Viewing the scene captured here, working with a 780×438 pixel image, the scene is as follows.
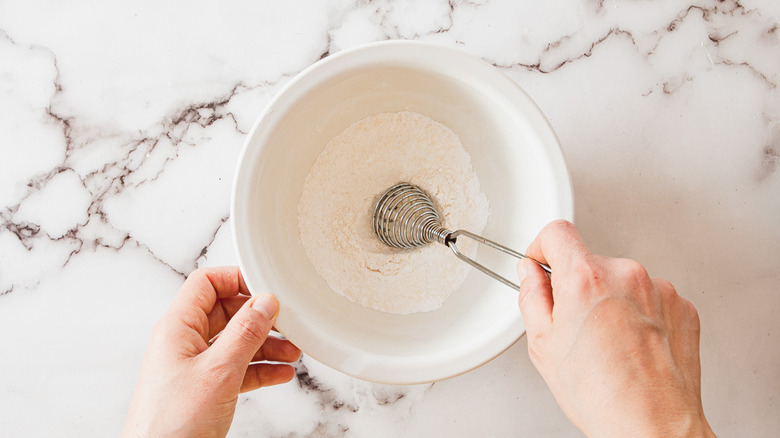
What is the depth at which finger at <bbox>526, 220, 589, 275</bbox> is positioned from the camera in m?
0.61

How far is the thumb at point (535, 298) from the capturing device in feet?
1.97

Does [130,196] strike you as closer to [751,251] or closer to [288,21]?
[288,21]

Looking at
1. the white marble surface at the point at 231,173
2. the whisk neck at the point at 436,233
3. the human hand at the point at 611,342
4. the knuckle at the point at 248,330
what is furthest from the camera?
the white marble surface at the point at 231,173

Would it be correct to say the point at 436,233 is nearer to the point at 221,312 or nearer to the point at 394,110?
the point at 394,110

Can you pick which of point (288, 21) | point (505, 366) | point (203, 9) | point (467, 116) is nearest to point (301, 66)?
point (288, 21)

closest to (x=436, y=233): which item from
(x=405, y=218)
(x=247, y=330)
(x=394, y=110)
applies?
(x=405, y=218)

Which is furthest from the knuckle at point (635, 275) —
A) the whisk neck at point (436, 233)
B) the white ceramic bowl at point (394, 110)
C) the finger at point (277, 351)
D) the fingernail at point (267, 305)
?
the finger at point (277, 351)

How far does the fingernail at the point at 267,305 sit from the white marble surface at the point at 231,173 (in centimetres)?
28

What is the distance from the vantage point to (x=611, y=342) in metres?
0.55

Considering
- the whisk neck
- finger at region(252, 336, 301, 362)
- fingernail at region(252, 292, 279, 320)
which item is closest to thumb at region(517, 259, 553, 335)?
the whisk neck

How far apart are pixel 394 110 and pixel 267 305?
1.21 ft

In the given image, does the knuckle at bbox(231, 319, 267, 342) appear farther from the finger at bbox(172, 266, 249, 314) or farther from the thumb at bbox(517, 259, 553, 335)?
the thumb at bbox(517, 259, 553, 335)

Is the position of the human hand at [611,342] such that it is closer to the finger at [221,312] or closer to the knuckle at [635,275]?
the knuckle at [635,275]

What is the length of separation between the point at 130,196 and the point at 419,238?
0.51 metres
